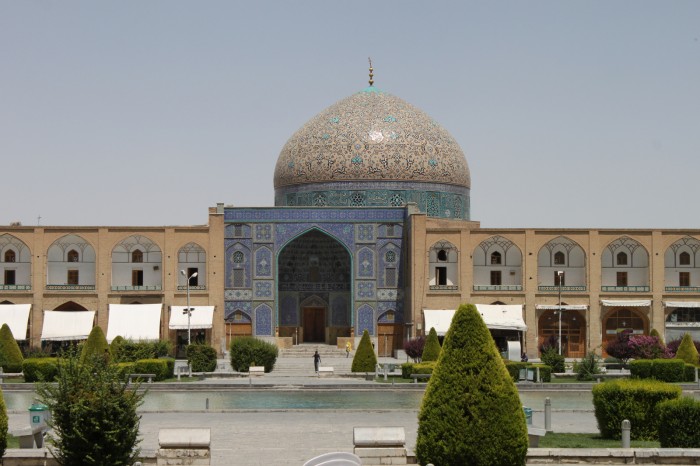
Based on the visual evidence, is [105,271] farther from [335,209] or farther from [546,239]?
[546,239]

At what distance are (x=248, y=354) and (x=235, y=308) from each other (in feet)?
30.4

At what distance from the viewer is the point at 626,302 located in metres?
42.8

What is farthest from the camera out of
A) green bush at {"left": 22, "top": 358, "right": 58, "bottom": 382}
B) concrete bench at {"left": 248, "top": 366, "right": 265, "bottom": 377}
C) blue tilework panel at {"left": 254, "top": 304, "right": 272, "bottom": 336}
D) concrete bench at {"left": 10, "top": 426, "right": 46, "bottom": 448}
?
blue tilework panel at {"left": 254, "top": 304, "right": 272, "bottom": 336}

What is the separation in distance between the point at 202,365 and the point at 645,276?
57.0 feet

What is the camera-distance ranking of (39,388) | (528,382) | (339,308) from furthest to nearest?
(339,308)
(528,382)
(39,388)

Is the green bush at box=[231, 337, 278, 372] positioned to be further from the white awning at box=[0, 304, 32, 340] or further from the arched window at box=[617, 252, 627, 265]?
the arched window at box=[617, 252, 627, 265]

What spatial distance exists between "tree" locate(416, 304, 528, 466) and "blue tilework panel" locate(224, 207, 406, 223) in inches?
1183

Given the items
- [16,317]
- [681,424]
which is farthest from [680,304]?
[681,424]

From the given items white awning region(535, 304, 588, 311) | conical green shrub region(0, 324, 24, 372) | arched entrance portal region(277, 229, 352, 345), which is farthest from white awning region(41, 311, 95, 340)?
white awning region(535, 304, 588, 311)

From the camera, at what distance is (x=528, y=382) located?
99.6ft

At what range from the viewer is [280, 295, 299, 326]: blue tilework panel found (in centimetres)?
4547

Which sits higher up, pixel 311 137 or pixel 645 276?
pixel 311 137

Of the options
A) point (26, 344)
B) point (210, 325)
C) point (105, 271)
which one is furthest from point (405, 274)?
point (26, 344)

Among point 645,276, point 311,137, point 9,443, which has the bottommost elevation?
point 9,443
